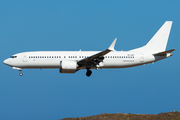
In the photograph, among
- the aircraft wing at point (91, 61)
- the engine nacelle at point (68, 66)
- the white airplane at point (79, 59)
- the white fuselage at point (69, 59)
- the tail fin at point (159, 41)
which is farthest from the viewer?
the tail fin at point (159, 41)

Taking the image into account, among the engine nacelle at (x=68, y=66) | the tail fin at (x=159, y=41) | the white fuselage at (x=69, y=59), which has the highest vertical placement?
the tail fin at (x=159, y=41)

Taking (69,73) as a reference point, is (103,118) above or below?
below

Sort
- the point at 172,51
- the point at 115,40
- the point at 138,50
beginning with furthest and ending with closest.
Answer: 1. the point at 138,50
2. the point at 172,51
3. the point at 115,40

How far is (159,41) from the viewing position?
170ft

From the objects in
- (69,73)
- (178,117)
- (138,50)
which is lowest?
(178,117)

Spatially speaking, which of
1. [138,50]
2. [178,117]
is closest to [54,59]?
[138,50]

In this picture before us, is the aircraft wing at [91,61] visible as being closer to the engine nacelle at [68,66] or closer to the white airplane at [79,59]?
the white airplane at [79,59]

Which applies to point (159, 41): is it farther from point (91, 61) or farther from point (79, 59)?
point (79, 59)

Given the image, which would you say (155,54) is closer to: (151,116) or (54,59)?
(151,116)

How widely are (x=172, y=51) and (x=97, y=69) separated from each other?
11.1 m

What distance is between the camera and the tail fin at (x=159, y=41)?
2024 inches

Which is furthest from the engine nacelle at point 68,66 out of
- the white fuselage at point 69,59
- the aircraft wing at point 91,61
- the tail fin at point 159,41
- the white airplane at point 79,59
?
the tail fin at point 159,41

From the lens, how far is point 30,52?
49500 millimetres

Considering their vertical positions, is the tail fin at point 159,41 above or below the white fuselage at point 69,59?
above
